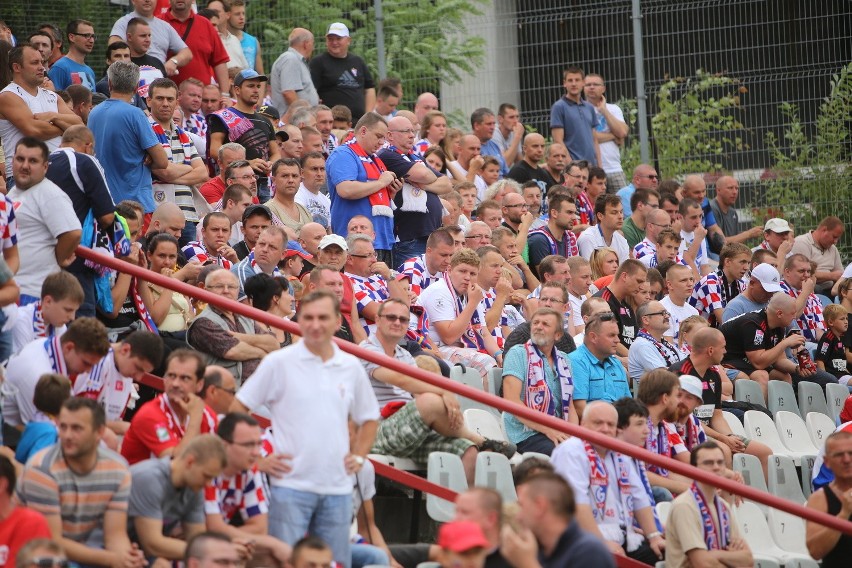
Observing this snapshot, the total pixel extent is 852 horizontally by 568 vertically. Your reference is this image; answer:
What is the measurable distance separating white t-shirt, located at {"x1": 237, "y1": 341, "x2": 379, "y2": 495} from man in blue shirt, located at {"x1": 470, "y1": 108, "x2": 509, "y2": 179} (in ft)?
30.0

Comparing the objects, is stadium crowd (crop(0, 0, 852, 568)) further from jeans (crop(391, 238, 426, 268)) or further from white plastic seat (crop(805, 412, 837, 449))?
white plastic seat (crop(805, 412, 837, 449))

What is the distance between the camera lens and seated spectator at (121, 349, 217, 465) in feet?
23.2

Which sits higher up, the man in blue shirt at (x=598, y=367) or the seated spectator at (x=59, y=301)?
the seated spectator at (x=59, y=301)

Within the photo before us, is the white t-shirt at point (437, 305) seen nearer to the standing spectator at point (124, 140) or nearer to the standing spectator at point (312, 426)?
the standing spectator at point (124, 140)

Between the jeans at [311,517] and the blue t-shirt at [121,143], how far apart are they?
461cm

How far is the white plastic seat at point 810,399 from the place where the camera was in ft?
41.7

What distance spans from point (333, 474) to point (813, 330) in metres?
8.21

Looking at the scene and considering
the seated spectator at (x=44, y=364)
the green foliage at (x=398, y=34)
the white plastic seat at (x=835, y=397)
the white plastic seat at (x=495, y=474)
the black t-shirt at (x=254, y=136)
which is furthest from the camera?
the green foliage at (x=398, y=34)

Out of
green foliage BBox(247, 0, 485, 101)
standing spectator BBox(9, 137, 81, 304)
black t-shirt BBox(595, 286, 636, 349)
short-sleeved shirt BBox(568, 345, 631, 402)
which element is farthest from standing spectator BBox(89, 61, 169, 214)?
green foliage BBox(247, 0, 485, 101)

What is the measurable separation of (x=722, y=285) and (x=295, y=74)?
16.9 feet

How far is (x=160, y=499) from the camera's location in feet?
21.9

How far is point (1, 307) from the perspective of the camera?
7.36 m

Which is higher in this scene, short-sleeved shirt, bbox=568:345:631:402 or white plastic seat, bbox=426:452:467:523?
short-sleeved shirt, bbox=568:345:631:402

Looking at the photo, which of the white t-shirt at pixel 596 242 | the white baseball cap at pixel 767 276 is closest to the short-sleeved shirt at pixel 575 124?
the white t-shirt at pixel 596 242
